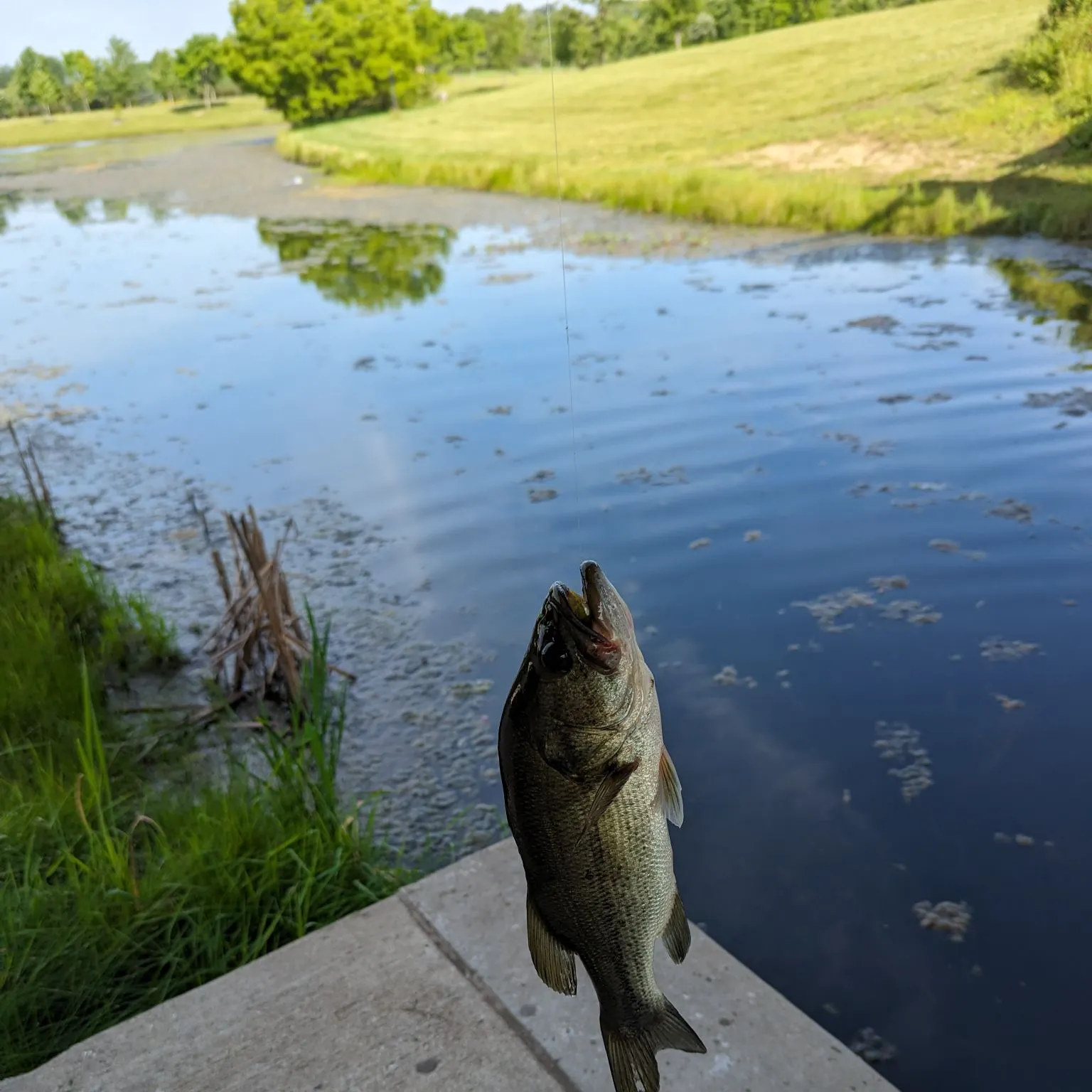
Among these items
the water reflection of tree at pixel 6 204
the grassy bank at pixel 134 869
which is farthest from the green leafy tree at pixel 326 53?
the grassy bank at pixel 134 869

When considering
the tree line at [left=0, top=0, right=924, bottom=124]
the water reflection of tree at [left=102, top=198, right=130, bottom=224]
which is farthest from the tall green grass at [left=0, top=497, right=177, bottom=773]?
the tree line at [left=0, top=0, right=924, bottom=124]

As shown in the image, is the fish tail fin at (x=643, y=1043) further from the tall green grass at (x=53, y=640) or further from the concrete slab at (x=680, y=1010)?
the tall green grass at (x=53, y=640)

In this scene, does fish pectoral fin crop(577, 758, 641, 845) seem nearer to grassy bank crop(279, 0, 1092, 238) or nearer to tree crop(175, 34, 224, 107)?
grassy bank crop(279, 0, 1092, 238)

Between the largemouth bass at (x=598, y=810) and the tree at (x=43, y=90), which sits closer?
the largemouth bass at (x=598, y=810)

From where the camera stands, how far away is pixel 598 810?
134 cm

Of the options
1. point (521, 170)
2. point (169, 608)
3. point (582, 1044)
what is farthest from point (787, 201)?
point (582, 1044)

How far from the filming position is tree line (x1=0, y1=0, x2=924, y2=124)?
48.3 m

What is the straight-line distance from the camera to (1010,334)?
9242mm

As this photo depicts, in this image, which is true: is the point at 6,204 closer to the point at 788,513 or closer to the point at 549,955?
the point at 788,513

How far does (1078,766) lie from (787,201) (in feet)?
44.1

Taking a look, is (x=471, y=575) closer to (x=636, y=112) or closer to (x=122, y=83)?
(x=636, y=112)

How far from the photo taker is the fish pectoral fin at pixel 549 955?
1.46 metres

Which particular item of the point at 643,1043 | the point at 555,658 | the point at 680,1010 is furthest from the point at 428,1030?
the point at 555,658

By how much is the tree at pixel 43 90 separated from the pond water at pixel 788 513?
6180cm
